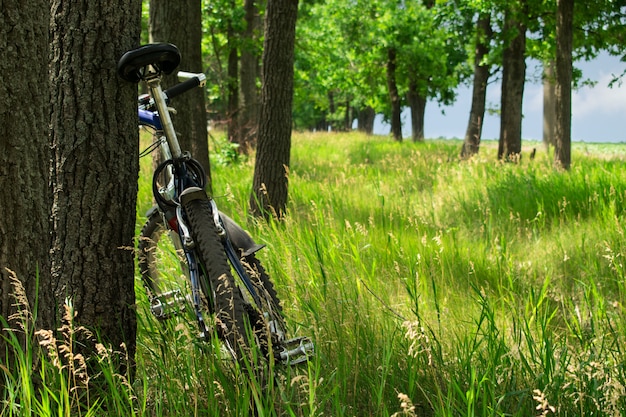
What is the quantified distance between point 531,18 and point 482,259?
1035 cm

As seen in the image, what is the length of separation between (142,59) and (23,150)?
2.62 ft

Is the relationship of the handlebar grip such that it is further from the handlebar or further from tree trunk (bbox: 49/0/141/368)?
tree trunk (bbox: 49/0/141/368)

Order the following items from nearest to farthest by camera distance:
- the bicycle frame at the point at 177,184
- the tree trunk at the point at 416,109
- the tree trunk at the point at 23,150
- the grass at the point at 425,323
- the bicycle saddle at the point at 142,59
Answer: the tree trunk at the point at 23,150 < the grass at the point at 425,323 < the bicycle saddle at the point at 142,59 < the bicycle frame at the point at 177,184 < the tree trunk at the point at 416,109

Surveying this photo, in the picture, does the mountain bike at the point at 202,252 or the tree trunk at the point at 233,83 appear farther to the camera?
the tree trunk at the point at 233,83

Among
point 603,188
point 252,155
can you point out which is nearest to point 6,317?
point 603,188

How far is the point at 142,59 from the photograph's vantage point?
2.83 meters

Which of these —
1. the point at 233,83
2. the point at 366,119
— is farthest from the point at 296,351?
the point at 366,119

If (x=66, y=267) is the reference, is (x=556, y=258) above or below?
below

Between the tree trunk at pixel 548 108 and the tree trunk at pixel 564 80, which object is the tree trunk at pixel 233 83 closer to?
the tree trunk at pixel 564 80

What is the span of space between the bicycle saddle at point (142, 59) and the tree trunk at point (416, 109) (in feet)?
87.3

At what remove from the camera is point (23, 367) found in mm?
2148

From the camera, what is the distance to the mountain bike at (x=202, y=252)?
2686 millimetres

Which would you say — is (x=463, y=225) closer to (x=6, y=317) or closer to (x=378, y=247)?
(x=378, y=247)

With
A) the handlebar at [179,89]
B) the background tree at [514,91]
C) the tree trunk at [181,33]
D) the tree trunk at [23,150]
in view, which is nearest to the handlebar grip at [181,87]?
the handlebar at [179,89]
